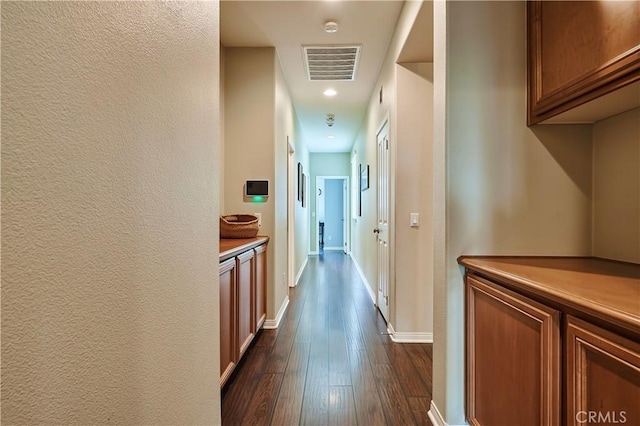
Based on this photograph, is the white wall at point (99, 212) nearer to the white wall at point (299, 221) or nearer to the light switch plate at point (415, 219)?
the light switch plate at point (415, 219)

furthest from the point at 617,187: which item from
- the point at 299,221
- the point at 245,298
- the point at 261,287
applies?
the point at 299,221

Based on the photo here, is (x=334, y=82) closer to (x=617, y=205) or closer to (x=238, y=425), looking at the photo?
(x=617, y=205)

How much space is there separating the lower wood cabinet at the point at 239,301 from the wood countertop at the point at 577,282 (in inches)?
52.0

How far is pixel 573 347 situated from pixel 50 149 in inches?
51.7

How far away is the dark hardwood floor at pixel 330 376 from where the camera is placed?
1826 mm

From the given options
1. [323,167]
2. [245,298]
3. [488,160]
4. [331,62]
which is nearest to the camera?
[488,160]

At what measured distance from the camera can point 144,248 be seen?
844 millimetres

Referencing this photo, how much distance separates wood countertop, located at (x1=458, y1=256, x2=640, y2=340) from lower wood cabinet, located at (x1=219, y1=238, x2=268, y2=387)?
1.32 m

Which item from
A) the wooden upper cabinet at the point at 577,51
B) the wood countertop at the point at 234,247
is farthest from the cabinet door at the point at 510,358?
the wood countertop at the point at 234,247

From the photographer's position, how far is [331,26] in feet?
9.26

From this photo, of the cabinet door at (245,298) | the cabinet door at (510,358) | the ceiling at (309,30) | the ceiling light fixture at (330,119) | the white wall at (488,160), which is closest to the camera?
the cabinet door at (510,358)

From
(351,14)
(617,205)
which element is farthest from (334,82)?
(617,205)

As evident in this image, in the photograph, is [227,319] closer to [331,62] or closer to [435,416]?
[435,416]

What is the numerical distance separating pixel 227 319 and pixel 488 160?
170 cm
